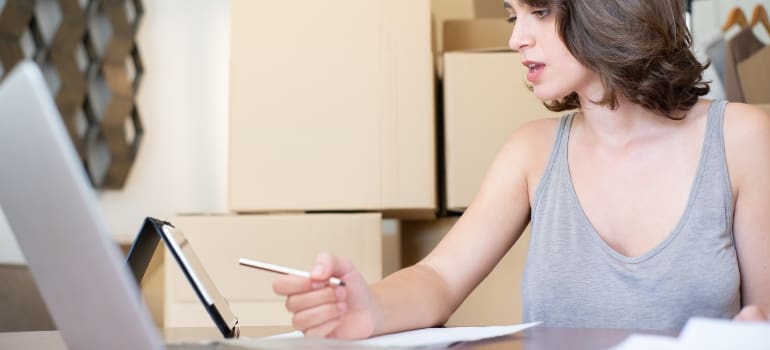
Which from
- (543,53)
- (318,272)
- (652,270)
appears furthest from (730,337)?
(543,53)

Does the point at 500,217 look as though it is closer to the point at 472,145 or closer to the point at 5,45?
the point at 472,145

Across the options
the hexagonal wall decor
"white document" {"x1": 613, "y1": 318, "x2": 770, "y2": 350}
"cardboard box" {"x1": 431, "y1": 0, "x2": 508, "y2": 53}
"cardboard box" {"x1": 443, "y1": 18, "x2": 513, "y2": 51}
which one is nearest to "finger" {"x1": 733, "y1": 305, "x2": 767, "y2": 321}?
"white document" {"x1": 613, "y1": 318, "x2": 770, "y2": 350}

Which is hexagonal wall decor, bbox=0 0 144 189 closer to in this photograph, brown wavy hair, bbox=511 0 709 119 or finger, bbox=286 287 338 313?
brown wavy hair, bbox=511 0 709 119

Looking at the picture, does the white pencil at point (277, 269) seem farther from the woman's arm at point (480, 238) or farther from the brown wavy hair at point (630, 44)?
the brown wavy hair at point (630, 44)

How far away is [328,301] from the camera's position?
1.95 feet

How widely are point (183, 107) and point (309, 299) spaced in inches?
82.3

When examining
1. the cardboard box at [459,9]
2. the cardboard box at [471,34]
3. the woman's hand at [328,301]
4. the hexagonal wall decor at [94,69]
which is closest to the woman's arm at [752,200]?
the woman's hand at [328,301]

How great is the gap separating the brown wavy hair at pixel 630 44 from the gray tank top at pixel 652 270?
0.05 metres

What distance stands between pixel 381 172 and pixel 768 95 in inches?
30.5

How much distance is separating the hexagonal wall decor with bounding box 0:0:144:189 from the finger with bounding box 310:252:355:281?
1933 mm

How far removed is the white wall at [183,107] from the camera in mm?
2568

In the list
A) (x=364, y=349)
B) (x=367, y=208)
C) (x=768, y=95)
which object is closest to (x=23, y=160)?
(x=364, y=349)

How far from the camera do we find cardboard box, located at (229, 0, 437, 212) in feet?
4.14

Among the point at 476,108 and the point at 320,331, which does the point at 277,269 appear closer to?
the point at 320,331
